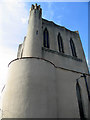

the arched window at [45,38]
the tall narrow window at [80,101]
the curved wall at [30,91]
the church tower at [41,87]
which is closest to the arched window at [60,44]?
the church tower at [41,87]

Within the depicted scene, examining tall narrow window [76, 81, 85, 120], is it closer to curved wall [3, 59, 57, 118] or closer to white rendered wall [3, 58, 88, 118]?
white rendered wall [3, 58, 88, 118]

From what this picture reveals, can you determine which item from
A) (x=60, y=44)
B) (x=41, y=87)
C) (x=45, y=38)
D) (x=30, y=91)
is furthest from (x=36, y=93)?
(x=60, y=44)

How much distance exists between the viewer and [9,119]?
6535 millimetres

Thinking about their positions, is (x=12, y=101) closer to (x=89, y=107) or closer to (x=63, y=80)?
(x=63, y=80)

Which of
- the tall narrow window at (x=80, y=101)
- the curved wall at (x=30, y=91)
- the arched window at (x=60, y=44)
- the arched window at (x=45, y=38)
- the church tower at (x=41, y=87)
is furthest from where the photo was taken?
the arched window at (x=60, y=44)

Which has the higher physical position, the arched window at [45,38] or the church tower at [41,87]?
the arched window at [45,38]

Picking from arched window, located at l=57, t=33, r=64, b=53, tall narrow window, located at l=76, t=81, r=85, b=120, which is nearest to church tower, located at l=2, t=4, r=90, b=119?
tall narrow window, located at l=76, t=81, r=85, b=120

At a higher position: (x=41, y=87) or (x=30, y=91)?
(x=41, y=87)

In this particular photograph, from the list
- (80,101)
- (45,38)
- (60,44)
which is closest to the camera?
(80,101)

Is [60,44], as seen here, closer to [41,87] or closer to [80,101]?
[80,101]

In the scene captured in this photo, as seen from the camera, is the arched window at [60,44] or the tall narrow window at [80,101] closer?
the tall narrow window at [80,101]

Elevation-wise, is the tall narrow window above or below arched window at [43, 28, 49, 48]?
below

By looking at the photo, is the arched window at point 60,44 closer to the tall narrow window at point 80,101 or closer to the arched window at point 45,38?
the arched window at point 45,38

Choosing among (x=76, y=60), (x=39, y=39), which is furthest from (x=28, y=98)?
(x=76, y=60)
